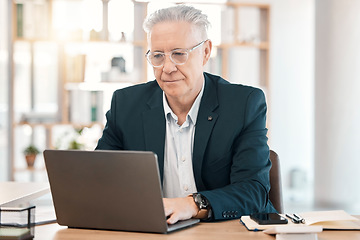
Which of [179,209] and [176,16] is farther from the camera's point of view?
[176,16]

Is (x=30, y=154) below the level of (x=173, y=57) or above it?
below

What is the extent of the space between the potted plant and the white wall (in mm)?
2968

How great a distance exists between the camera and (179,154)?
2098 mm

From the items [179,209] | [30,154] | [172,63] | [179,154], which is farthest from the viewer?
[30,154]

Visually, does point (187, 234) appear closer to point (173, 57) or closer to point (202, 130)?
point (202, 130)

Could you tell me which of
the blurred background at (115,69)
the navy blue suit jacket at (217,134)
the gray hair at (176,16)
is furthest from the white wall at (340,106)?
the gray hair at (176,16)

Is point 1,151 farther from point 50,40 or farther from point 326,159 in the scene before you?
point 326,159

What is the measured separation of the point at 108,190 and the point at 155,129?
2.21 feet

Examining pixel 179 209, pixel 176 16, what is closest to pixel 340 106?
pixel 176 16

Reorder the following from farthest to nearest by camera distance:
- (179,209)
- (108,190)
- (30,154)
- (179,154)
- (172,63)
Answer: (30,154) < (179,154) < (172,63) < (179,209) < (108,190)

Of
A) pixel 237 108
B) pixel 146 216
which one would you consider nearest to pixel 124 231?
pixel 146 216

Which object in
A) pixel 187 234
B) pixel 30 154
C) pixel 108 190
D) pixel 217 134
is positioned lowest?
pixel 30 154

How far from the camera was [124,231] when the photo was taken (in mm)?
1489

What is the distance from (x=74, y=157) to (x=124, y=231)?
245 mm
